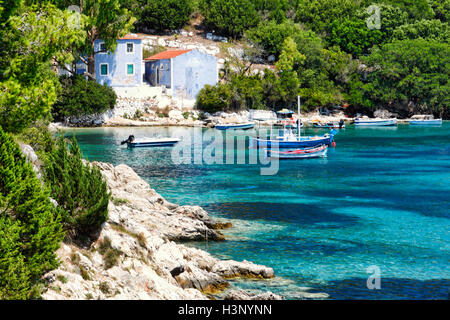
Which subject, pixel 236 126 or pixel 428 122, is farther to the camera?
pixel 428 122

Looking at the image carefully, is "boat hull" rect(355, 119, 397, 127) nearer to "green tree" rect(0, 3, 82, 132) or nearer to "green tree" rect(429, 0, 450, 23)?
"green tree" rect(429, 0, 450, 23)

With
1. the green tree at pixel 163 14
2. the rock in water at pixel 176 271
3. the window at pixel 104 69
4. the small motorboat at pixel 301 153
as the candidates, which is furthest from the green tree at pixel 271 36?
the rock in water at pixel 176 271

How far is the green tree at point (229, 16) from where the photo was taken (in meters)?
108

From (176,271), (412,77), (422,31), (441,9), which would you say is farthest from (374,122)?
(176,271)

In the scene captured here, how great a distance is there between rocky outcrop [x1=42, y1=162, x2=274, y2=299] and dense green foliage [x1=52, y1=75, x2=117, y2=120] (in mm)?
56592

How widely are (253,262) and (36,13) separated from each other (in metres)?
11.3

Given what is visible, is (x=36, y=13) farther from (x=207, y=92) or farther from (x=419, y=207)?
(x=207, y=92)

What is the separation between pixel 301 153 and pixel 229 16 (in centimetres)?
6193

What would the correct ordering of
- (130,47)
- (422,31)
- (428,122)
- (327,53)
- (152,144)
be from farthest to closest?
(422,31)
(327,53)
(428,122)
(130,47)
(152,144)

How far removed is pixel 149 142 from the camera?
6069cm

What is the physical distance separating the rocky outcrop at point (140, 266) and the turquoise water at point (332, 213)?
1.03 meters

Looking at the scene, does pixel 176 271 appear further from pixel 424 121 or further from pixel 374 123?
pixel 424 121

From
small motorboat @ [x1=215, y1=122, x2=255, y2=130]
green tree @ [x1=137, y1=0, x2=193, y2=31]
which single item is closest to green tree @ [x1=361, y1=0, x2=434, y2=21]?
green tree @ [x1=137, y1=0, x2=193, y2=31]

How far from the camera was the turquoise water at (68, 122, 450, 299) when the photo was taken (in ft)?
64.1
